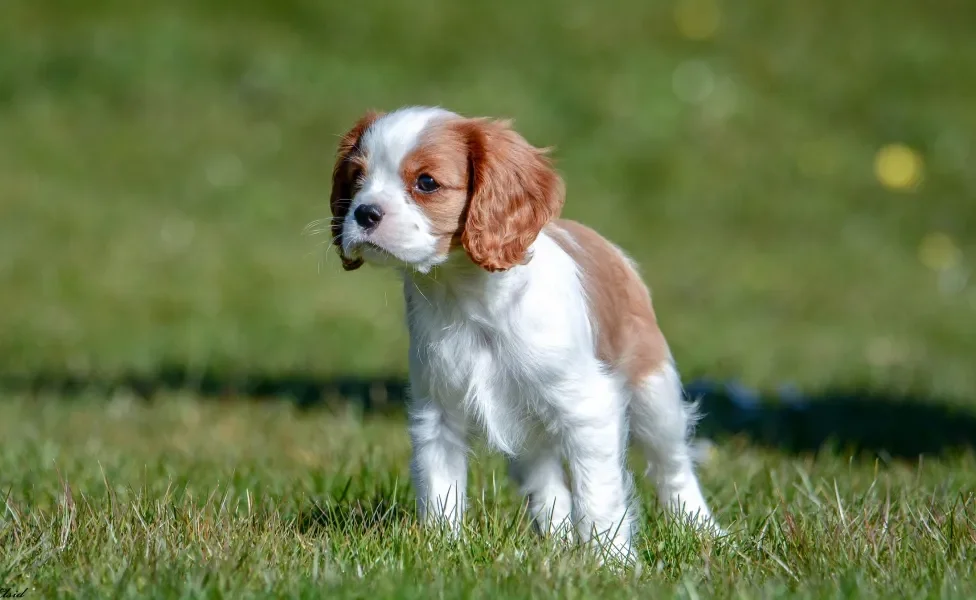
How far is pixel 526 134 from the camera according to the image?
494 inches

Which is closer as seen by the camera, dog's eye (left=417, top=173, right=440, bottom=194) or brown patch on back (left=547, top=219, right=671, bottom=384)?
dog's eye (left=417, top=173, right=440, bottom=194)

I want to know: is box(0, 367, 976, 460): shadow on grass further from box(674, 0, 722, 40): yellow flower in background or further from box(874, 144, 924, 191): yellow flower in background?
box(674, 0, 722, 40): yellow flower in background

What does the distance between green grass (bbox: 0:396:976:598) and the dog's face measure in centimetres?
78

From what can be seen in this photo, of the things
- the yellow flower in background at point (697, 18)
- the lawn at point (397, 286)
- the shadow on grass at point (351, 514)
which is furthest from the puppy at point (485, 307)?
the yellow flower in background at point (697, 18)

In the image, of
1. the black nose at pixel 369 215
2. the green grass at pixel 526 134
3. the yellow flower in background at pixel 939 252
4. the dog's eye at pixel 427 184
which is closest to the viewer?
the black nose at pixel 369 215

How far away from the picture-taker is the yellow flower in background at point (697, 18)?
14.4m

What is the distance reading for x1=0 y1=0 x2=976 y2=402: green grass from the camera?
30.4 ft

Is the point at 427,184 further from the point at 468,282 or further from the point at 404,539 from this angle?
the point at 404,539

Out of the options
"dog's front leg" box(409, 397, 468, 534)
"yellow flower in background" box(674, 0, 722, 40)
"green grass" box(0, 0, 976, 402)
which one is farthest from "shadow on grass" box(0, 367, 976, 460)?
"yellow flower in background" box(674, 0, 722, 40)

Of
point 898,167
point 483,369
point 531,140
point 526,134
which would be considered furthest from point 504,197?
point 898,167

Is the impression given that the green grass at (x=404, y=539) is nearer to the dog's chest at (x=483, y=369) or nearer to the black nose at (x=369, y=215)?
the dog's chest at (x=483, y=369)

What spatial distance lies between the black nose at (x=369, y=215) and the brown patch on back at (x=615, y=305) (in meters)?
0.74

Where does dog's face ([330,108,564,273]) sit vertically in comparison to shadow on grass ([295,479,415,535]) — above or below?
above

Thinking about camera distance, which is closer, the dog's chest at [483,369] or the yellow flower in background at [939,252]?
the dog's chest at [483,369]
